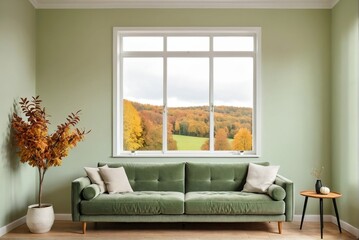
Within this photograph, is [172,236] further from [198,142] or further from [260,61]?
[260,61]

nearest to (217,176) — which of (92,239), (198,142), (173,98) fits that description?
(198,142)

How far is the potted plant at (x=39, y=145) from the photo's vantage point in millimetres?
5844

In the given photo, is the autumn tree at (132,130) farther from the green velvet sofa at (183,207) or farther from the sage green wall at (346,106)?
the sage green wall at (346,106)

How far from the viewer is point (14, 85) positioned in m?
6.08

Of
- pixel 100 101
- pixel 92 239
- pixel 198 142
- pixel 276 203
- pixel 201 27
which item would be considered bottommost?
pixel 92 239

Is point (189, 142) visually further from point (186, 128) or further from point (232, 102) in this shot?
point (232, 102)

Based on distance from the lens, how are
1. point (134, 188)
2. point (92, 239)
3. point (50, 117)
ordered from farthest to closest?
point (50, 117) → point (134, 188) → point (92, 239)

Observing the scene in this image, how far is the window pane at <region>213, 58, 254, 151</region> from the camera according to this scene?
696 cm

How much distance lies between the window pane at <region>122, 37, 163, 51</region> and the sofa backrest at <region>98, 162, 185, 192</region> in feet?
5.68

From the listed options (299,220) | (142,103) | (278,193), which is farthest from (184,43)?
(299,220)

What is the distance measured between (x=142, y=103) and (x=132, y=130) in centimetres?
42

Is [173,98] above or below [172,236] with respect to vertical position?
above

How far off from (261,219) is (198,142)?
167 centimetres

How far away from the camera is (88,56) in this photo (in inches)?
269
